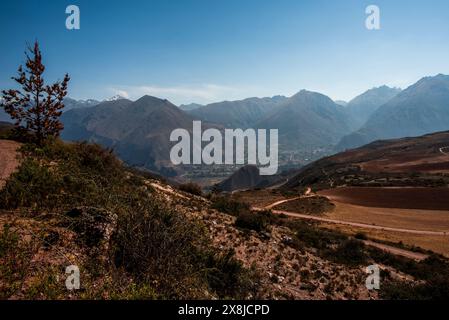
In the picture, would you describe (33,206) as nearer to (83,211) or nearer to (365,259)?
(83,211)

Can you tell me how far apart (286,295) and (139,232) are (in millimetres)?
6223

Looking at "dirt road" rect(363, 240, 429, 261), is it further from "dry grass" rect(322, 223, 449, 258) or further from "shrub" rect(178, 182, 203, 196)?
"shrub" rect(178, 182, 203, 196)

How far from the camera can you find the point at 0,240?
6910mm

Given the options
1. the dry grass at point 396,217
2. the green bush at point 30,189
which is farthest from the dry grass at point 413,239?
the green bush at point 30,189

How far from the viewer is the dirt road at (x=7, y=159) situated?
11862 mm

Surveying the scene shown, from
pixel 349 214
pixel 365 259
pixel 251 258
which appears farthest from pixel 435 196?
pixel 251 258

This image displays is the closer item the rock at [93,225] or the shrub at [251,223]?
the rock at [93,225]

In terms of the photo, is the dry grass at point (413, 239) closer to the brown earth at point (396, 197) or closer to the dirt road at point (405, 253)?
the dirt road at point (405, 253)

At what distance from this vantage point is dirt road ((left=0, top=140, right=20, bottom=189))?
11862 millimetres

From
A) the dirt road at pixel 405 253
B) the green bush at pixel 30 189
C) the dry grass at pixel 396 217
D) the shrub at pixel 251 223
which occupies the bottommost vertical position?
the dry grass at pixel 396 217

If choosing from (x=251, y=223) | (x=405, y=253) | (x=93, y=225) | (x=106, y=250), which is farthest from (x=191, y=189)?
(x=106, y=250)

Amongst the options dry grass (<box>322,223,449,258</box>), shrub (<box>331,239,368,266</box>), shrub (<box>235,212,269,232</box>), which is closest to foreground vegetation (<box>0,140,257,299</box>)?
shrub (<box>235,212,269,232</box>)

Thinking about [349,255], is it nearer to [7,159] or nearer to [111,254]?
[111,254]

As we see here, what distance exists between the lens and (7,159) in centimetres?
1357
